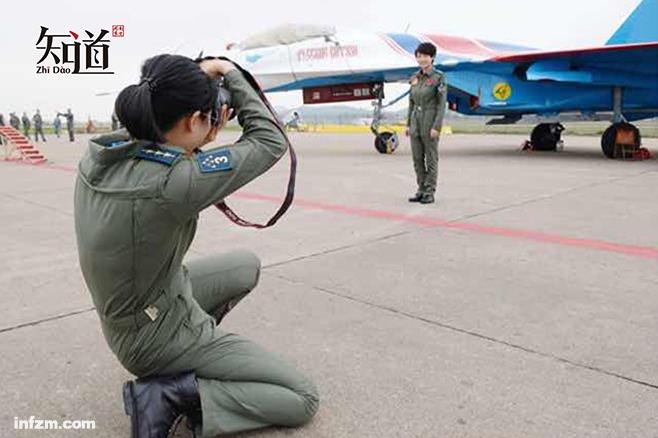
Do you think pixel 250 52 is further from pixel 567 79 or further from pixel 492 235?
pixel 492 235

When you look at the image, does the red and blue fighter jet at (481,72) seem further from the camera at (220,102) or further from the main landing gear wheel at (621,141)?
the camera at (220,102)

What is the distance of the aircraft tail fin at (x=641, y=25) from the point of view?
12986mm

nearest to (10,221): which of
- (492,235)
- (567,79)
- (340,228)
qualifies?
(340,228)

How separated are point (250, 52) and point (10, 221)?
29.3 ft

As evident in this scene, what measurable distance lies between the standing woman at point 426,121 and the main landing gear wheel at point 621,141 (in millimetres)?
6969

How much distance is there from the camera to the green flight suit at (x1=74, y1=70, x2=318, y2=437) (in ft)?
5.42

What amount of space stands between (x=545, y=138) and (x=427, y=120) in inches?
364

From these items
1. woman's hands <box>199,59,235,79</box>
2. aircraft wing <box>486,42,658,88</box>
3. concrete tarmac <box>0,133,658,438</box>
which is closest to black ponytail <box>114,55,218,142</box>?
woman's hands <box>199,59,235,79</box>

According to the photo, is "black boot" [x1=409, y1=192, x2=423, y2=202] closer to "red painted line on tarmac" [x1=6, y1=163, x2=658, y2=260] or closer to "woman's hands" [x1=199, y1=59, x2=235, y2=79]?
"red painted line on tarmac" [x1=6, y1=163, x2=658, y2=260]

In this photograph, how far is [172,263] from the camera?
186 centimetres

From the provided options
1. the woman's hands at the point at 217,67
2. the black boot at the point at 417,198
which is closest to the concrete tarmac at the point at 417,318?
the black boot at the point at 417,198

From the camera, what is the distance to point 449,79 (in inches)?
513

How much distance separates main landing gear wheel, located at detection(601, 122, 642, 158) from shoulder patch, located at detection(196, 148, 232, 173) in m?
12.0

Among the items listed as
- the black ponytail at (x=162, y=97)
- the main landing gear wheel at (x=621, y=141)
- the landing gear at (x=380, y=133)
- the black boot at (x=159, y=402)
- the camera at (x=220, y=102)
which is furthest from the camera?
the landing gear at (x=380, y=133)
